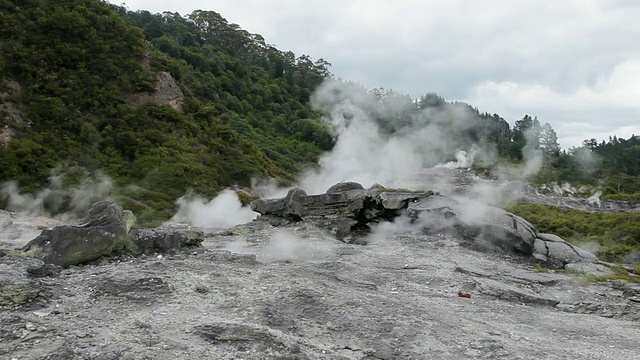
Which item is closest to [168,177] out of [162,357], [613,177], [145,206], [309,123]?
[145,206]

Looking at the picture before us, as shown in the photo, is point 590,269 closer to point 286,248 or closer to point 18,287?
point 286,248

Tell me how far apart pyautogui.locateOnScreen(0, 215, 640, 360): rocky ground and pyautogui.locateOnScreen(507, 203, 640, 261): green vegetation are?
6.59 metres

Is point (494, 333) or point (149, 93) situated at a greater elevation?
point (149, 93)

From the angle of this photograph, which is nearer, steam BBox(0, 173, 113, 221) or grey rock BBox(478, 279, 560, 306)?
grey rock BBox(478, 279, 560, 306)

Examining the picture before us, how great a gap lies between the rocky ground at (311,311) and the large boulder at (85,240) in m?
0.38

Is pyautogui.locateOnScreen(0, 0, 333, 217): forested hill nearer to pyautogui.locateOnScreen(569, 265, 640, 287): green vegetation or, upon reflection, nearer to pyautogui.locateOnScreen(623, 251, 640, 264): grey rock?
pyautogui.locateOnScreen(569, 265, 640, 287): green vegetation

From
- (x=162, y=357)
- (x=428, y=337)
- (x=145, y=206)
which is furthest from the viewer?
(x=145, y=206)

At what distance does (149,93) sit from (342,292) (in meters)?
30.3

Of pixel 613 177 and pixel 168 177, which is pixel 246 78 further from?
pixel 613 177

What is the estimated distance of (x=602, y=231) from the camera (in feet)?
73.3

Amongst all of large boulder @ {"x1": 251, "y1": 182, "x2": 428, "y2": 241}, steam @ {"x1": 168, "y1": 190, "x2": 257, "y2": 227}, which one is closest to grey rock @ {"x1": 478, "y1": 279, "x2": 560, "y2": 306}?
large boulder @ {"x1": 251, "y1": 182, "x2": 428, "y2": 241}

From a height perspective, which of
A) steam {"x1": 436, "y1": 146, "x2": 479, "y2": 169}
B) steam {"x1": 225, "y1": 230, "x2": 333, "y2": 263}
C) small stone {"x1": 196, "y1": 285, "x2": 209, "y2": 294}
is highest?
steam {"x1": 436, "y1": 146, "x2": 479, "y2": 169}

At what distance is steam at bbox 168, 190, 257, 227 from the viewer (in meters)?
26.4

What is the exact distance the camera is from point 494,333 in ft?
29.5
